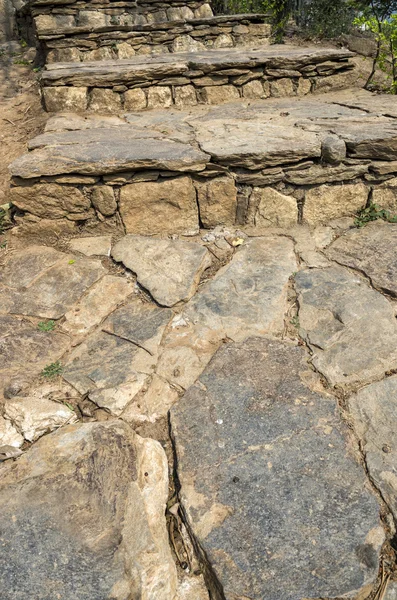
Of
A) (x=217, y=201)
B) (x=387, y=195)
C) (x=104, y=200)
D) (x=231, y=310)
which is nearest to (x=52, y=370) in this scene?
(x=231, y=310)

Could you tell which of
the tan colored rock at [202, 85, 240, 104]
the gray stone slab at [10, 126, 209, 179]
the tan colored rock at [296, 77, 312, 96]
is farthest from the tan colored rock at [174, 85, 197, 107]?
the gray stone slab at [10, 126, 209, 179]

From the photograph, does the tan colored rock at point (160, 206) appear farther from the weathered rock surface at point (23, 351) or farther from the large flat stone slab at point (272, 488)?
the large flat stone slab at point (272, 488)

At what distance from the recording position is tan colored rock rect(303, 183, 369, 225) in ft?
9.57

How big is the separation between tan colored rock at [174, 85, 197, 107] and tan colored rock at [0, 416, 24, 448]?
364 cm

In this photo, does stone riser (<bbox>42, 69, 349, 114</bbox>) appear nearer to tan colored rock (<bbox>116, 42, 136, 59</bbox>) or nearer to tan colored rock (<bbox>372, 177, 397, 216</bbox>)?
tan colored rock (<bbox>116, 42, 136, 59</bbox>)

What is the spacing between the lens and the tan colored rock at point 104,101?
416 cm

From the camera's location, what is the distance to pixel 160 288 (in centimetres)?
243

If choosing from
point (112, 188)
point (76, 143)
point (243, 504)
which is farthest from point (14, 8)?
point (243, 504)

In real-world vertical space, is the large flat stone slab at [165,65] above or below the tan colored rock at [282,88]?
above

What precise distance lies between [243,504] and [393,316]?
1261 millimetres

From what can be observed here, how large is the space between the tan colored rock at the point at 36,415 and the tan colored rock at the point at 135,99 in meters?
3.35

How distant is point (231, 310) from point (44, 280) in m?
1.11

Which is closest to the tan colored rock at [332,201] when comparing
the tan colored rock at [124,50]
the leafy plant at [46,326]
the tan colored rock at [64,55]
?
the leafy plant at [46,326]

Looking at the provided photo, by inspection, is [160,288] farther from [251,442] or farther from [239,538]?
[239,538]
